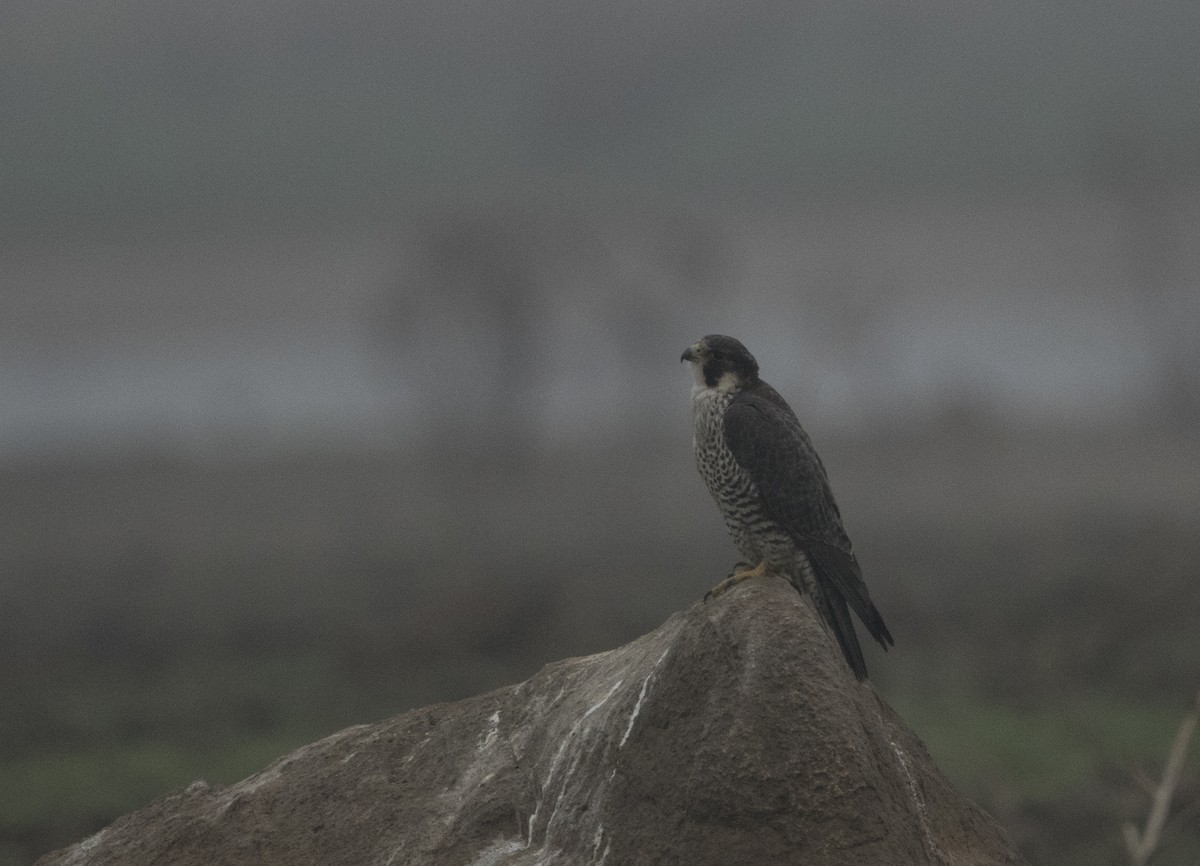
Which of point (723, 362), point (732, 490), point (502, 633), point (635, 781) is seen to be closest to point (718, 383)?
point (723, 362)

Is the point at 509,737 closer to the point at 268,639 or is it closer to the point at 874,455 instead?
the point at 268,639

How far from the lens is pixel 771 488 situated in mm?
7719

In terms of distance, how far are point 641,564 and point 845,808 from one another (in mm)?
55135

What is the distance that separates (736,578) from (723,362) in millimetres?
1509

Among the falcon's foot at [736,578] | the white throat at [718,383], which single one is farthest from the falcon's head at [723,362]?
the falcon's foot at [736,578]

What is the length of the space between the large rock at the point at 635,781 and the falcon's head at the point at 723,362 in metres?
1.59

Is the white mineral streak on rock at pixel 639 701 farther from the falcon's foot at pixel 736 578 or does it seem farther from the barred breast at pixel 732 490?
the barred breast at pixel 732 490

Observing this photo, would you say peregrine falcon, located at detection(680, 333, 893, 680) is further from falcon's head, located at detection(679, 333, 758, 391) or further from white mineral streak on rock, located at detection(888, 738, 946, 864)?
white mineral streak on rock, located at detection(888, 738, 946, 864)

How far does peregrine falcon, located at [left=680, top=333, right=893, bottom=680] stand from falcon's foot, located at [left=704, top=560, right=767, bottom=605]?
3 cm

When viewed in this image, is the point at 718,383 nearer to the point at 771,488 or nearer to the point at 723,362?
the point at 723,362

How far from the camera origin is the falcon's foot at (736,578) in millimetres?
6757

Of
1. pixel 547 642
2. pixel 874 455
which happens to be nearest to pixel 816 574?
pixel 547 642

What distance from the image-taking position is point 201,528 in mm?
85312

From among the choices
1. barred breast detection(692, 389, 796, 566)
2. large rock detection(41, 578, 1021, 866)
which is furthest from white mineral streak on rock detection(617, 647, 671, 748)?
barred breast detection(692, 389, 796, 566)
